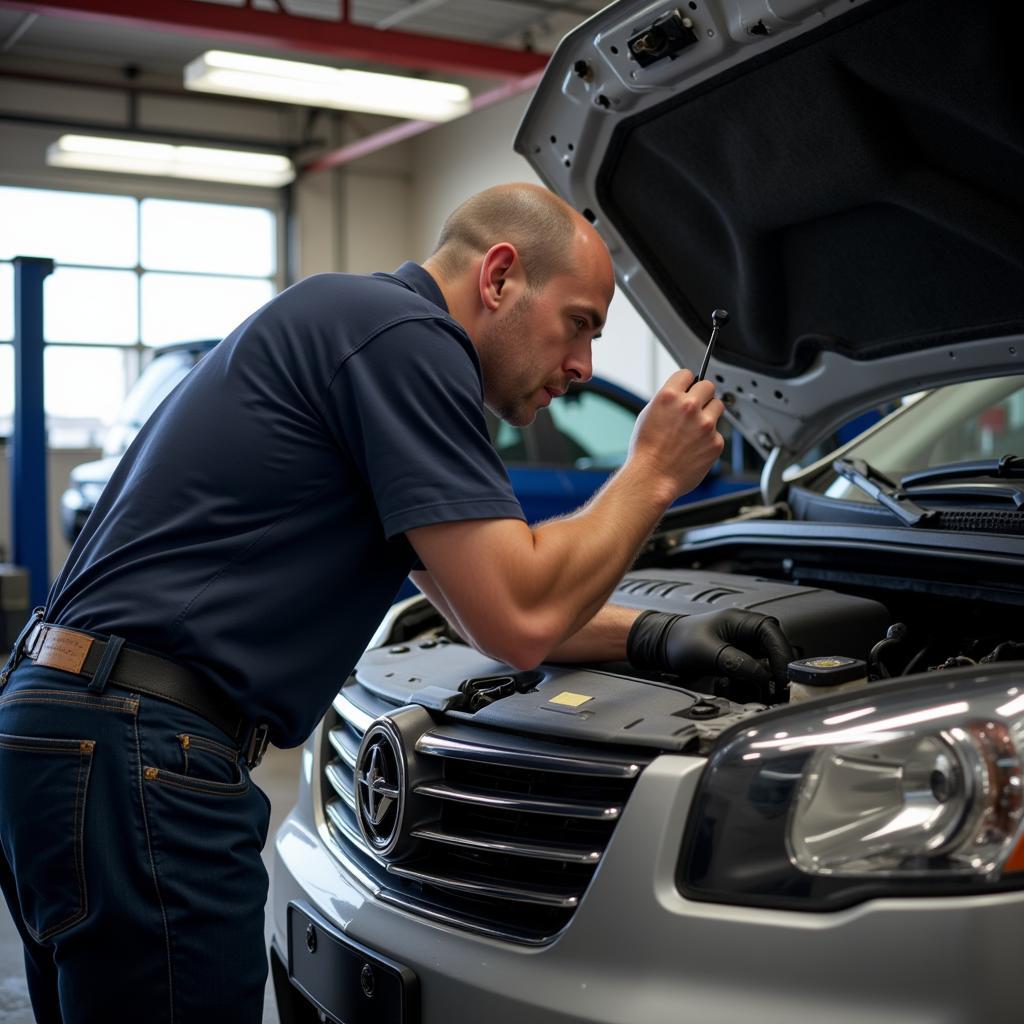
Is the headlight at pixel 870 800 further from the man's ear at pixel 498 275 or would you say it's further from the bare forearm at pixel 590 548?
the man's ear at pixel 498 275

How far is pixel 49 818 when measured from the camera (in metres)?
1.37

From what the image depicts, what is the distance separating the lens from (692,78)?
6.59 feet

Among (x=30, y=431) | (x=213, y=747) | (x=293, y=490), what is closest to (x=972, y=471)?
(x=293, y=490)

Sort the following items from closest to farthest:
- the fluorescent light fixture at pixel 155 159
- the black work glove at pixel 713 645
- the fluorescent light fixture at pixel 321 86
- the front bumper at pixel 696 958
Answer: the front bumper at pixel 696 958 < the black work glove at pixel 713 645 < the fluorescent light fixture at pixel 321 86 < the fluorescent light fixture at pixel 155 159

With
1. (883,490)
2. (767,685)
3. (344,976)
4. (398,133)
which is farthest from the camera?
(398,133)

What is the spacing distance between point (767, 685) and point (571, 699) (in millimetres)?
287

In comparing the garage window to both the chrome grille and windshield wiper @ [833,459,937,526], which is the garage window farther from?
the chrome grille

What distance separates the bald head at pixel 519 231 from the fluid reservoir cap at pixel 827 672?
57cm

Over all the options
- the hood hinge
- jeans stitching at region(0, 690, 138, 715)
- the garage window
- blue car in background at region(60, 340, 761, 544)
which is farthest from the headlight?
the garage window

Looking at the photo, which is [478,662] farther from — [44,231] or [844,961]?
[44,231]

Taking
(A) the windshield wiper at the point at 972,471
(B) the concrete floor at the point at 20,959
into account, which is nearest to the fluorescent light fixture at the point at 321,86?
(B) the concrete floor at the point at 20,959

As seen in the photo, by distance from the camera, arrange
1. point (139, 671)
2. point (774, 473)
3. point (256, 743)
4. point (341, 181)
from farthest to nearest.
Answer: point (341, 181)
point (774, 473)
point (256, 743)
point (139, 671)

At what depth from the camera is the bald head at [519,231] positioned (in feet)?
5.20

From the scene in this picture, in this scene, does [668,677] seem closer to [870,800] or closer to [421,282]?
[870,800]
